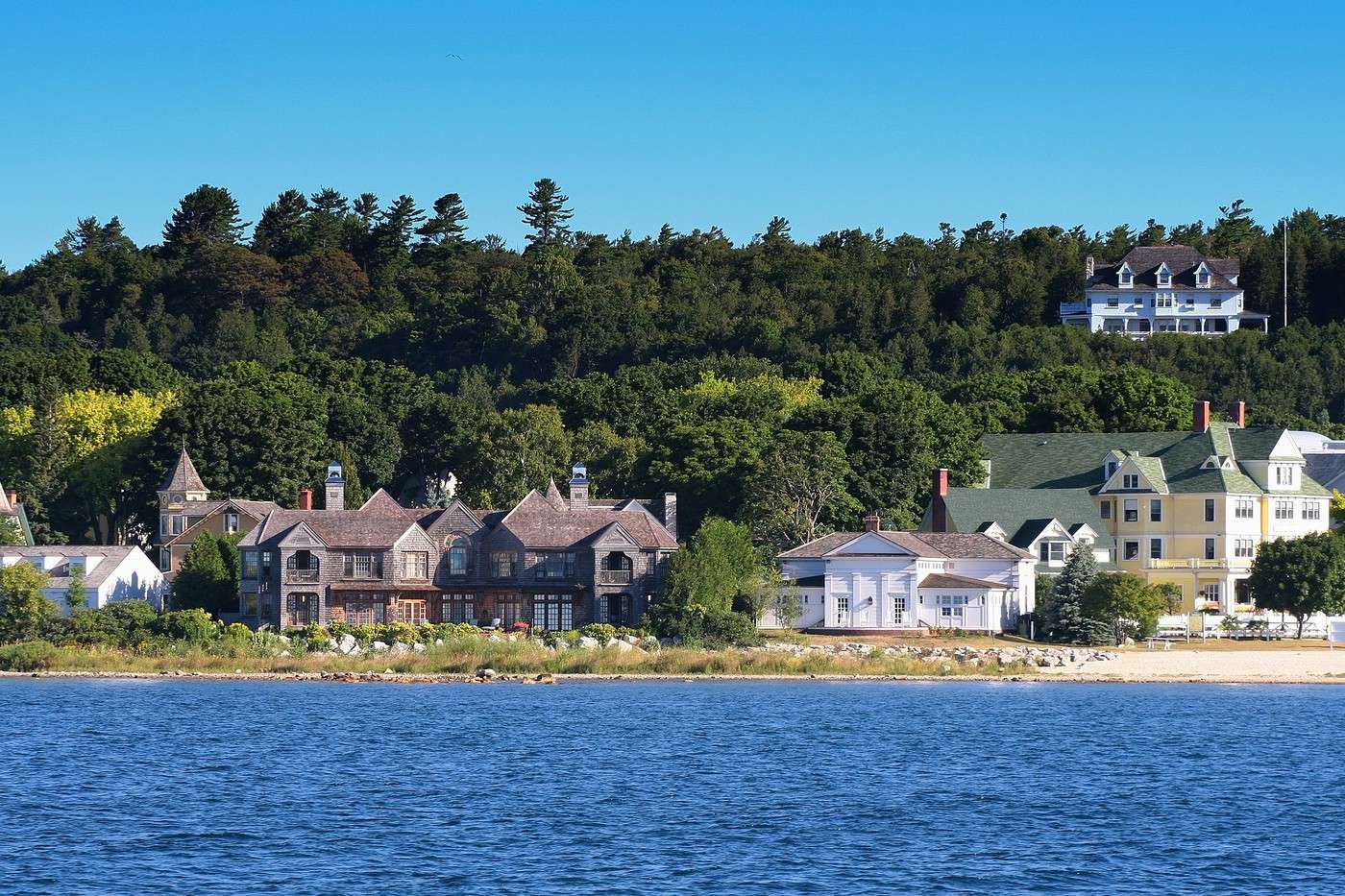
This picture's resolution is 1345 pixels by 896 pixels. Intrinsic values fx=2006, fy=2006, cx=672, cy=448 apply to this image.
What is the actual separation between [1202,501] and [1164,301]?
190ft

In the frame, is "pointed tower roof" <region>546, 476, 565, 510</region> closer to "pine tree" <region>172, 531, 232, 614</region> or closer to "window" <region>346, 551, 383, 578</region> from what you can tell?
"window" <region>346, 551, 383, 578</region>

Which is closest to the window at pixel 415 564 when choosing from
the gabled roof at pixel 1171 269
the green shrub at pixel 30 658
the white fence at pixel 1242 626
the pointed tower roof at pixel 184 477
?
the green shrub at pixel 30 658

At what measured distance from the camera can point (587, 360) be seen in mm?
146875

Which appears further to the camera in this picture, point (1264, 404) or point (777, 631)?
point (1264, 404)

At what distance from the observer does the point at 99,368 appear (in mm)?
124062

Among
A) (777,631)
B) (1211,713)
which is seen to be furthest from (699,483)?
(1211,713)

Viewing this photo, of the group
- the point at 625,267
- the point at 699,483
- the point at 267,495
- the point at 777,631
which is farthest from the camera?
the point at 625,267

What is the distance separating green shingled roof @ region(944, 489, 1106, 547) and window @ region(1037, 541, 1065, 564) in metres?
0.84

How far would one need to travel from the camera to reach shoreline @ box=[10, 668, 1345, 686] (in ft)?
243

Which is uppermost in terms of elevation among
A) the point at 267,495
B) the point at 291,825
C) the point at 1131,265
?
the point at 1131,265

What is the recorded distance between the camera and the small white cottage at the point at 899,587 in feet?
276

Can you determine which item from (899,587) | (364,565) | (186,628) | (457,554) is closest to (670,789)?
(186,628)

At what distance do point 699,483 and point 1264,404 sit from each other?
4713 cm

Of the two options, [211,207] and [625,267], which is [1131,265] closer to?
[625,267]
